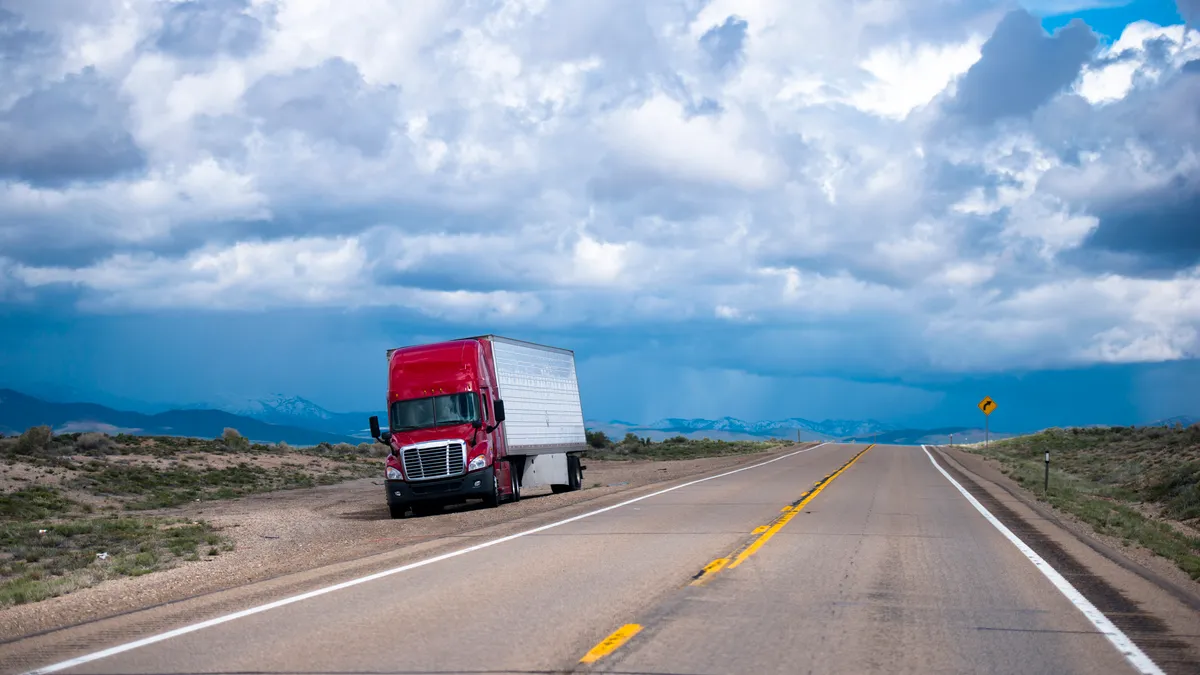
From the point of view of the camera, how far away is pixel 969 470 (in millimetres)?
43938

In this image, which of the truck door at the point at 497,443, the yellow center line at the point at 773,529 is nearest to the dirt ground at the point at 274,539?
the truck door at the point at 497,443

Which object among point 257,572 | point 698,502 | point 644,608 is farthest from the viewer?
point 698,502

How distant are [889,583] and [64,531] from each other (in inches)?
667

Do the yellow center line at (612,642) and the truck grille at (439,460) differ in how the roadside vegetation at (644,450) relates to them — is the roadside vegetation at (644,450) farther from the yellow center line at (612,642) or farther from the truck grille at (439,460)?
the yellow center line at (612,642)

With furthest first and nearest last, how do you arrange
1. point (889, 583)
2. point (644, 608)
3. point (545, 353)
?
point (545, 353) → point (889, 583) → point (644, 608)

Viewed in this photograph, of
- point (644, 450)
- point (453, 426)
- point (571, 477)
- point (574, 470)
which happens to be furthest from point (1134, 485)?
point (644, 450)

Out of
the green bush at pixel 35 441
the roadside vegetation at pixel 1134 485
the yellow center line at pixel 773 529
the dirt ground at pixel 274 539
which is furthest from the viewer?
the green bush at pixel 35 441

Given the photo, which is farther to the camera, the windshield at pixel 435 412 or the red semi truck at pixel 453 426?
the windshield at pixel 435 412

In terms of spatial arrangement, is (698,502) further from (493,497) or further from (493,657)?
(493,657)

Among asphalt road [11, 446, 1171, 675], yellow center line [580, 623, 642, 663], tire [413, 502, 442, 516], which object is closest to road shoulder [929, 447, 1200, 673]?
asphalt road [11, 446, 1171, 675]

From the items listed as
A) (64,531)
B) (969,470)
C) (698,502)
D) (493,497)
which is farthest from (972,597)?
(969,470)

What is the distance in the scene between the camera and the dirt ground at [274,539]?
11422mm

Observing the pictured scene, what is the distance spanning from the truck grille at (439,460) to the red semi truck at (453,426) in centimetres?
2

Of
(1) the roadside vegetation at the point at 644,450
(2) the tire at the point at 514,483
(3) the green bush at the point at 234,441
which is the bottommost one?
(2) the tire at the point at 514,483
